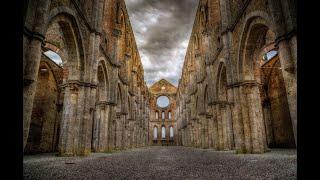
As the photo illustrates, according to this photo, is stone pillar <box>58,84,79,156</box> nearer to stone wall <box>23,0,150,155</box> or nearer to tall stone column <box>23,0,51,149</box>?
stone wall <box>23,0,150,155</box>

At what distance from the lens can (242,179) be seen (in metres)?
3.77

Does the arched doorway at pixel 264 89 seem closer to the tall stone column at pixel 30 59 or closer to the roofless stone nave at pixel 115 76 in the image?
the roofless stone nave at pixel 115 76

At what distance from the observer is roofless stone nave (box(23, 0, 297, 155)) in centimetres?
700

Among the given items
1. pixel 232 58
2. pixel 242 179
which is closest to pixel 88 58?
pixel 232 58

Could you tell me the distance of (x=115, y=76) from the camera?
714 inches

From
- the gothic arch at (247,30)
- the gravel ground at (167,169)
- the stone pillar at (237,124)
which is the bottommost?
the gravel ground at (167,169)

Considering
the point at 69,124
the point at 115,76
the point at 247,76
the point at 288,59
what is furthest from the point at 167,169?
the point at 115,76

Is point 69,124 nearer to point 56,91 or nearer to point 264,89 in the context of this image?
point 56,91

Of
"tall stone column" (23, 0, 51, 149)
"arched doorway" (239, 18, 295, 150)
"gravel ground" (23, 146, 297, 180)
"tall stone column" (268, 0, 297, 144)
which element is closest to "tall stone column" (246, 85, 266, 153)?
"arched doorway" (239, 18, 295, 150)

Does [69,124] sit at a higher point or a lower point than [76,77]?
lower

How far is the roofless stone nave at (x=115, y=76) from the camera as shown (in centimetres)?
700

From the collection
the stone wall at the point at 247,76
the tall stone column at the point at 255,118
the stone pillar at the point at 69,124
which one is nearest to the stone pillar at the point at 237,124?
the stone wall at the point at 247,76
